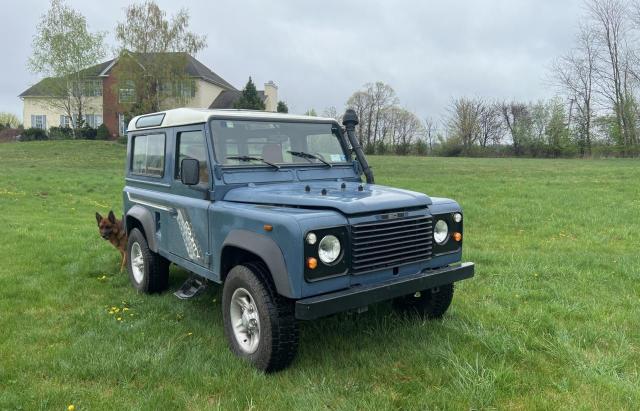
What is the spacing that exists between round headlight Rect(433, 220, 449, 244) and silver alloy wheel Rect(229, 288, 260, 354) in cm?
159

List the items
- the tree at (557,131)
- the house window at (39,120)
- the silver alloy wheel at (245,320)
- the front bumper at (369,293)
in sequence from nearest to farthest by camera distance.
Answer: the front bumper at (369,293) < the silver alloy wheel at (245,320) < the tree at (557,131) < the house window at (39,120)

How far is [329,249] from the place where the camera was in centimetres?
355

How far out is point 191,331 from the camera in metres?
4.63

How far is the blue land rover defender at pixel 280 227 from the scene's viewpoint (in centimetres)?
353

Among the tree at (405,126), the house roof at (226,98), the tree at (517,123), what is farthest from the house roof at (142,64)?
the tree at (517,123)

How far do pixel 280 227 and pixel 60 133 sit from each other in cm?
4507

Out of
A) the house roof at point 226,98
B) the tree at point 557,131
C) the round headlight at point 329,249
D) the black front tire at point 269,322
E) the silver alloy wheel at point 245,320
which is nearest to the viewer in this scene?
the round headlight at point 329,249

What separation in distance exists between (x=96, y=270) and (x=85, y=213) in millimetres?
5918

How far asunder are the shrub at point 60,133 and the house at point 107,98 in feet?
2.63

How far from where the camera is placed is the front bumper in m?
3.38

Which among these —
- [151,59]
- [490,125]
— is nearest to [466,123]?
[490,125]

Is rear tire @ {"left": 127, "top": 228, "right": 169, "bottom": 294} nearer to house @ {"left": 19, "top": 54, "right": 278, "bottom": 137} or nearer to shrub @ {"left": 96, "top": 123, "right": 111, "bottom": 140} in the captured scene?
house @ {"left": 19, "top": 54, "right": 278, "bottom": 137}

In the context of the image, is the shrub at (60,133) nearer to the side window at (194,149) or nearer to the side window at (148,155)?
the side window at (148,155)

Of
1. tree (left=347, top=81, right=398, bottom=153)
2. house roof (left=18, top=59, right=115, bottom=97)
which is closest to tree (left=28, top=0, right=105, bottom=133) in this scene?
house roof (left=18, top=59, right=115, bottom=97)
